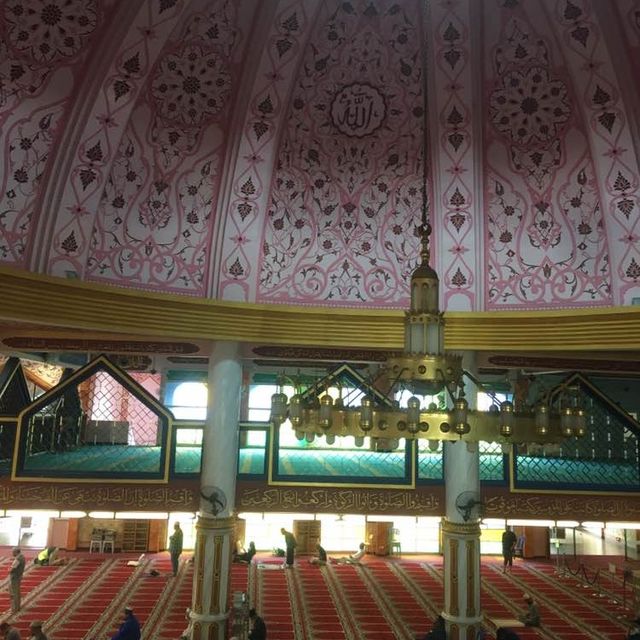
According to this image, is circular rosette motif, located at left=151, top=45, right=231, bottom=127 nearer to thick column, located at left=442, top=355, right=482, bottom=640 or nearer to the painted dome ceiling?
the painted dome ceiling

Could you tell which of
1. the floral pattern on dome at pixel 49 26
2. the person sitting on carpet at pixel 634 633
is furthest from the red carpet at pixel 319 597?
the floral pattern on dome at pixel 49 26

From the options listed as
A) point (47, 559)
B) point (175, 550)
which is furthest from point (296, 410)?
point (47, 559)

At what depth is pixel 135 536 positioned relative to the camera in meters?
13.0

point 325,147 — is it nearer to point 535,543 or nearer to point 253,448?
point 253,448

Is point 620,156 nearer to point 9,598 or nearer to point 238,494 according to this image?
point 238,494

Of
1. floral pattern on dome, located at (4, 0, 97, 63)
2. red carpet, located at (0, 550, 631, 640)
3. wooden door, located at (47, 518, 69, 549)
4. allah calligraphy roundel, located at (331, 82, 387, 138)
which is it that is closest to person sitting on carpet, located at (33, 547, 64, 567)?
red carpet, located at (0, 550, 631, 640)

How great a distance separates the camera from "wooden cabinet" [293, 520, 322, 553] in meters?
13.2

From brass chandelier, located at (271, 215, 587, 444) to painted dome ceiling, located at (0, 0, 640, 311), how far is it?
249 centimetres

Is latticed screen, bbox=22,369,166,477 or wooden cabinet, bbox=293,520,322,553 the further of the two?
wooden cabinet, bbox=293,520,322,553

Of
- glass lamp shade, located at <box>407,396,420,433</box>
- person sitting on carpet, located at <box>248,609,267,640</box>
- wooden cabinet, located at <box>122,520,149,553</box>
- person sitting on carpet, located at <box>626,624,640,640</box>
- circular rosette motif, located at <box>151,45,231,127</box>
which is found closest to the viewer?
glass lamp shade, located at <box>407,396,420,433</box>

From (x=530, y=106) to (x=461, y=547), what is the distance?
4595mm

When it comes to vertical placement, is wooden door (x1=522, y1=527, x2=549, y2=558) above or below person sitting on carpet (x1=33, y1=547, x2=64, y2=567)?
above

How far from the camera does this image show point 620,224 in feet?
20.1

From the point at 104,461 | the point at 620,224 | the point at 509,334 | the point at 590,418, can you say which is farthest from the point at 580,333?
the point at 104,461
